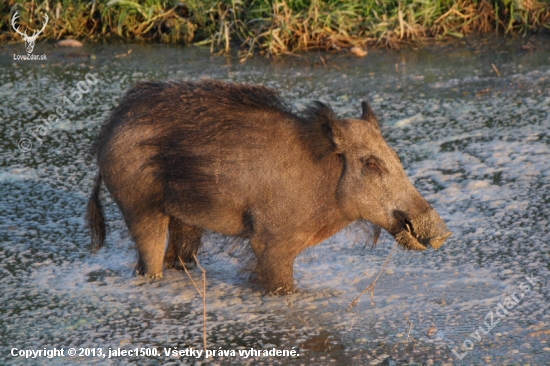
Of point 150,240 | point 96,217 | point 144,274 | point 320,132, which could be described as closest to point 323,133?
point 320,132

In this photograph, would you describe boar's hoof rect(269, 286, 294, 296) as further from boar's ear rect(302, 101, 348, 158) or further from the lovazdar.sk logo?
the lovazdar.sk logo

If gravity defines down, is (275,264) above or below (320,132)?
A: below

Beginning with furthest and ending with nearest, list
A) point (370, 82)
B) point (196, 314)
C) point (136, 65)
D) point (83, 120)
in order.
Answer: point (136, 65), point (370, 82), point (83, 120), point (196, 314)

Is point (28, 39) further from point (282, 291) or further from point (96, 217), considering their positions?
point (282, 291)

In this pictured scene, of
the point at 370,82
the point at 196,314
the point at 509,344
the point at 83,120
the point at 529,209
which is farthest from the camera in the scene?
the point at 370,82

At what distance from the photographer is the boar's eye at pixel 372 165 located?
12.7 feet

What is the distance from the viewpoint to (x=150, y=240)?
13.5 ft

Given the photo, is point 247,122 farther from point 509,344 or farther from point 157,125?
point 509,344

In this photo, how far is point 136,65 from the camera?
774cm

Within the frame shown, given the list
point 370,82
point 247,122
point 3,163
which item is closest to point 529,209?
point 247,122

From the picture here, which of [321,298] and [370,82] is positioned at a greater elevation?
[370,82]

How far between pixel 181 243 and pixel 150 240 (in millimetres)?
287

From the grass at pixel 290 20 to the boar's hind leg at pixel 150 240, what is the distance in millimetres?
3861

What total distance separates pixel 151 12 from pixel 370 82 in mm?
2415
